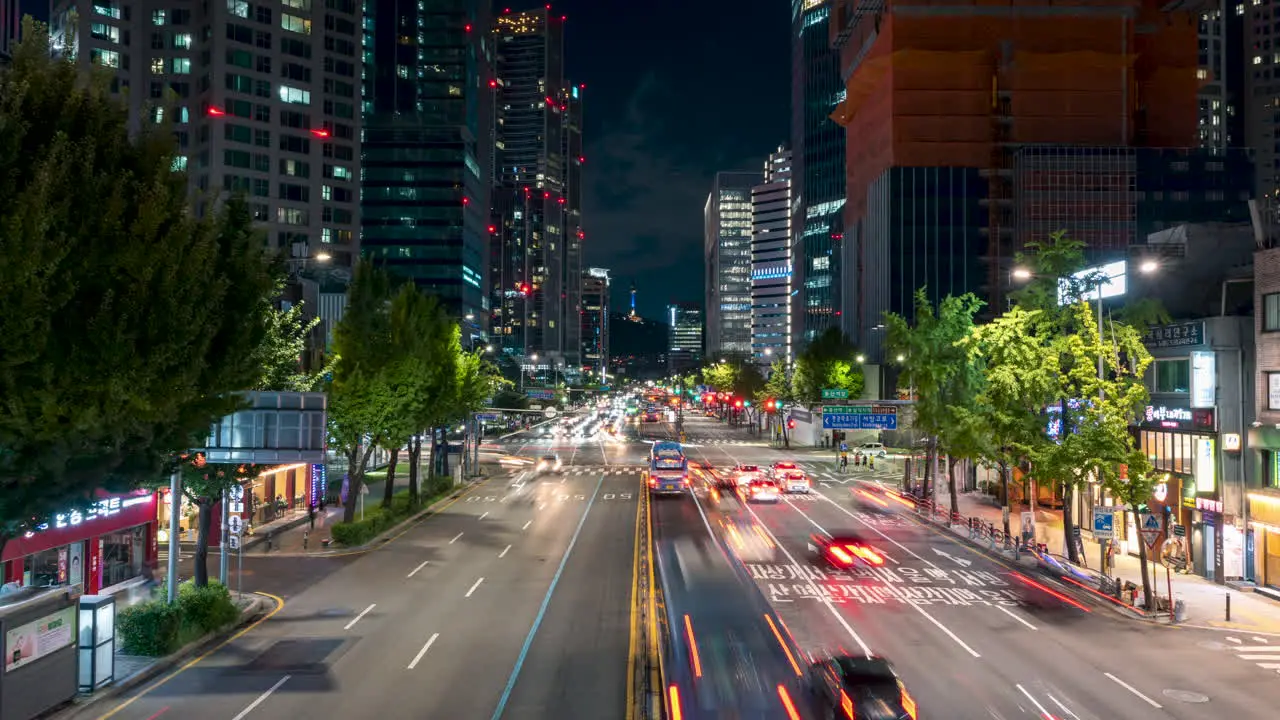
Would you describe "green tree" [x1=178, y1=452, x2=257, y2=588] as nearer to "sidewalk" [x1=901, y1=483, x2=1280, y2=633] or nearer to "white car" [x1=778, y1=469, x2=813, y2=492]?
"sidewalk" [x1=901, y1=483, x2=1280, y2=633]

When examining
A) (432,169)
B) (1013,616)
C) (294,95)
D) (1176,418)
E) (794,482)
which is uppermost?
(432,169)

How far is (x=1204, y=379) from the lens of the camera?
35.7 meters

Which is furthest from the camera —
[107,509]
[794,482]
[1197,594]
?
[794,482]

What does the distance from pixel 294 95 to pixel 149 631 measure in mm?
108828

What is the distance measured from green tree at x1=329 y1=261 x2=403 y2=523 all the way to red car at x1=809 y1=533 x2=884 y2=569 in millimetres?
20673

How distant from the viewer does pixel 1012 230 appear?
4658 inches

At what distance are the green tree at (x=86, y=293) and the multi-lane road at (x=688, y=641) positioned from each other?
6104mm

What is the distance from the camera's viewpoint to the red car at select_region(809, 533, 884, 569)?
37.8 meters

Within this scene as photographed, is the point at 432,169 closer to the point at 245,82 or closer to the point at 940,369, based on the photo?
the point at 245,82

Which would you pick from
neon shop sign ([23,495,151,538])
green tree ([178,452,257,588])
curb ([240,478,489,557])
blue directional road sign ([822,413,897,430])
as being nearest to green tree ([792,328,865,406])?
blue directional road sign ([822,413,897,430])

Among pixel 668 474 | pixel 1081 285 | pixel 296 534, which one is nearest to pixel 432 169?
pixel 668 474

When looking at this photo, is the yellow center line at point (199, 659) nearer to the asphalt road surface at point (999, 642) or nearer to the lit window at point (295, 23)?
the asphalt road surface at point (999, 642)

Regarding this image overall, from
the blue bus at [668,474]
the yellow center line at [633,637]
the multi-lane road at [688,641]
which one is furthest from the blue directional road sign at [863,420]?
the yellow center line at [633,637]

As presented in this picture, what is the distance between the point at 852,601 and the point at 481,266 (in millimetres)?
164613
